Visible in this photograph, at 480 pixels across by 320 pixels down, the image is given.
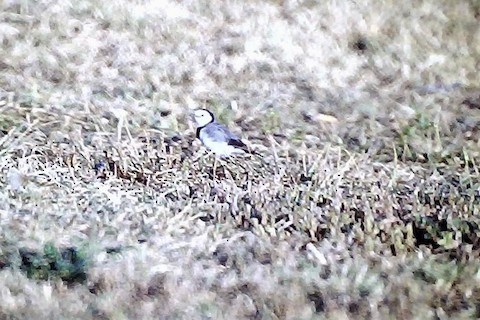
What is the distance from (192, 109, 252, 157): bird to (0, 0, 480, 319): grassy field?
1cm

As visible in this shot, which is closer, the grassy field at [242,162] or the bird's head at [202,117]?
the grassy field at [242,162]

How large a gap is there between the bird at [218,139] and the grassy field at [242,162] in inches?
0.5

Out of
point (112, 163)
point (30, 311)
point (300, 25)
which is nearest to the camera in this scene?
point (30, 311)

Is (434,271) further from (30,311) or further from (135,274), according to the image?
(30,311)

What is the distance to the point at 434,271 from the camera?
939mm

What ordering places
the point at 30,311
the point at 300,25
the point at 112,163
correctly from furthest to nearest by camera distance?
the point at 300,25, the point at 112,163, the point at 30,311

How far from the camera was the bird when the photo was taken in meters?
1.01

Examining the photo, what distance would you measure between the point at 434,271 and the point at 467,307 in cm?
6

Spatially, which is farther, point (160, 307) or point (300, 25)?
point (300, 25)

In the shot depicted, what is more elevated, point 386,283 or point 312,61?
point 312,61

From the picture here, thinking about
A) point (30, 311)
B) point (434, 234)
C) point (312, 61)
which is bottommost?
point (30, 311)

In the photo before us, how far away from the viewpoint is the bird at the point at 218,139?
3.33 feet

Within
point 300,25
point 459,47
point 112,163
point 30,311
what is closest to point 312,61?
point 300,25

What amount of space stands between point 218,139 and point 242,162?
45 millimetres
